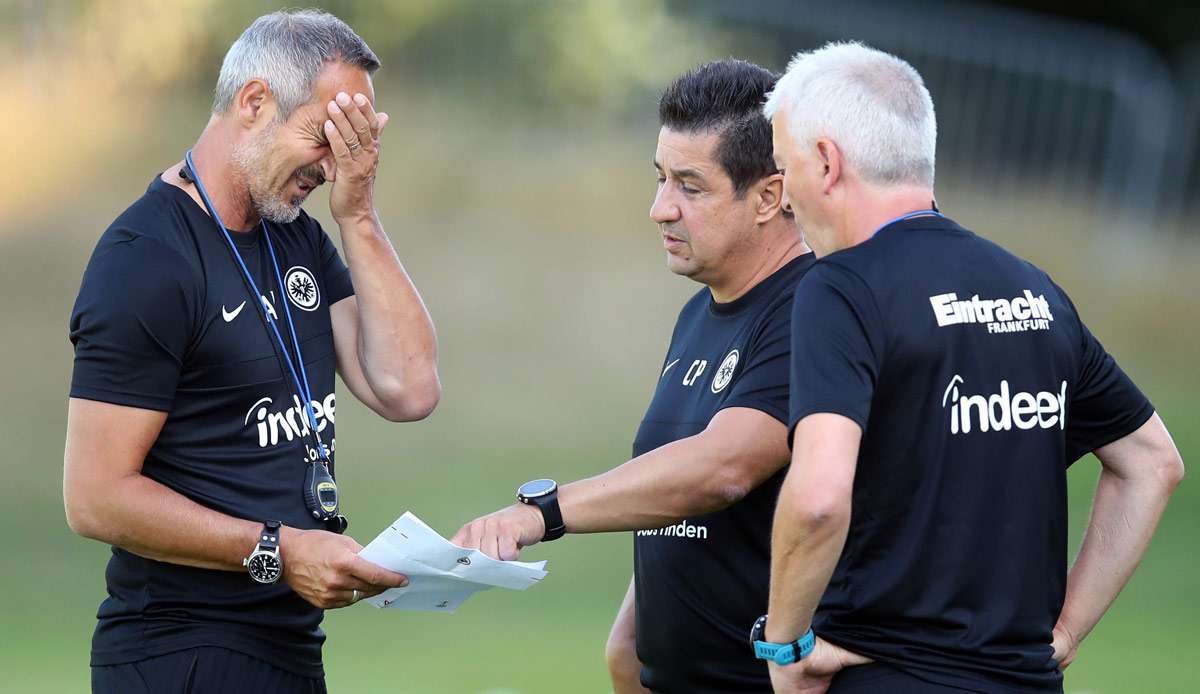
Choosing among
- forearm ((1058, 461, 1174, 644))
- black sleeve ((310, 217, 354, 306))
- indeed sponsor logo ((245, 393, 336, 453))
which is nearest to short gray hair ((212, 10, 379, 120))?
black sleeve ((310, 217, 354, 306))

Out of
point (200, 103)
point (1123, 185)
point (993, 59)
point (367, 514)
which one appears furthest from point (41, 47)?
point (1123, 185)

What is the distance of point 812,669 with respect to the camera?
2.44 m

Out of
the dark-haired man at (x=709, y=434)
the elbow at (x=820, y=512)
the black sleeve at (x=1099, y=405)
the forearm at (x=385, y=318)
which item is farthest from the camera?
the forearm at (x=385, y=318)

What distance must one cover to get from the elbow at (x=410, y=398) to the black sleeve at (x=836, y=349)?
1210 millimetres

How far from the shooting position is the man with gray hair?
8.87 feet

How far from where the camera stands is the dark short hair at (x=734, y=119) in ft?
10.0

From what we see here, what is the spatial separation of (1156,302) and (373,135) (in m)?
9.81

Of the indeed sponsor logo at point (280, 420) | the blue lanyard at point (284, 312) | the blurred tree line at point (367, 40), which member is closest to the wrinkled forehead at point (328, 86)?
the blue lanyard at point (284, 312)

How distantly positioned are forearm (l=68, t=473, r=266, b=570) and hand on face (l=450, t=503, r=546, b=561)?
1.36ft

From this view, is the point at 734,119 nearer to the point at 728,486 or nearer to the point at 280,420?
the point at 728,486

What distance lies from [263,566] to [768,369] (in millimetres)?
1044

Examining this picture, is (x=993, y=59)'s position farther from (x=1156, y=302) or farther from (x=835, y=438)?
(x=835, y=438)

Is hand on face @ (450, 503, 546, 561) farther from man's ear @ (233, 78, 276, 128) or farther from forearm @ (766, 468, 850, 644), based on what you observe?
man's ear @ (233, 78, 276, 128)

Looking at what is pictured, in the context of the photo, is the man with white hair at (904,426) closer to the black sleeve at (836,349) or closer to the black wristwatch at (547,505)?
the black sleeve at (836,349)
